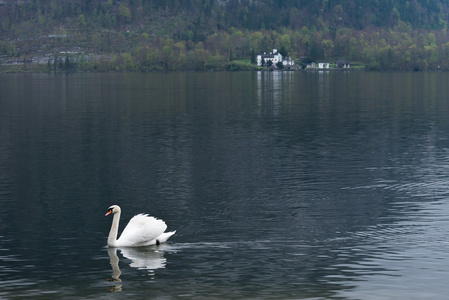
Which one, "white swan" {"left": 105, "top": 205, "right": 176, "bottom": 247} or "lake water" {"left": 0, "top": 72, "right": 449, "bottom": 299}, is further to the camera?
"white swan" {"left": 105, "top": 205, "right": 176, "bottom": 247}

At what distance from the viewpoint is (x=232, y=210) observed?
4144cm

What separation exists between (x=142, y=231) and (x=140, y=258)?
139cm

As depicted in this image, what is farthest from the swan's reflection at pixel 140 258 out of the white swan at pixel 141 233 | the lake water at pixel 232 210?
the white swan at pixel 141 233

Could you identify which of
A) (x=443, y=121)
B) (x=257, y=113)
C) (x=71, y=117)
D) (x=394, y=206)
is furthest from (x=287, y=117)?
(x=394, y=206)

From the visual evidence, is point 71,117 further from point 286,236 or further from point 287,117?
point 286,236

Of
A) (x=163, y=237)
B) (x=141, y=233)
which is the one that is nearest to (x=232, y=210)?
(x=163, y=237)

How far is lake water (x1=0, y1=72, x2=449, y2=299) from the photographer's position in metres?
28.3

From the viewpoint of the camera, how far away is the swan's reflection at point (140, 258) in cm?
3027

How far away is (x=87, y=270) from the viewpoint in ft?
98.4

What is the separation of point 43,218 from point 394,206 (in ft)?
69.0

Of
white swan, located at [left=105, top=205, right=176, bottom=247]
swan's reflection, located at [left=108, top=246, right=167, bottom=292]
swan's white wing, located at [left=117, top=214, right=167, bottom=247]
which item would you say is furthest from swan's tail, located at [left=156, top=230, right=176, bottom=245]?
swan's white wing, located at [left=117, top=214, right=167, bottom=247]

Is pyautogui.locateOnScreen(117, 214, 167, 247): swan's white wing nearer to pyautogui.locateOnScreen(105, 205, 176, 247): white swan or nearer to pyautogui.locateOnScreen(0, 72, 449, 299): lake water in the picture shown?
pyautogui.locateOnScreen(105, 205, 176, 247): white swan

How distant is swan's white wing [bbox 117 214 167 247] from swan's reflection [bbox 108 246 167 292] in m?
0.39

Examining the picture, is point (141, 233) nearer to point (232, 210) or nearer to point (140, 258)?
point (140, 258)
